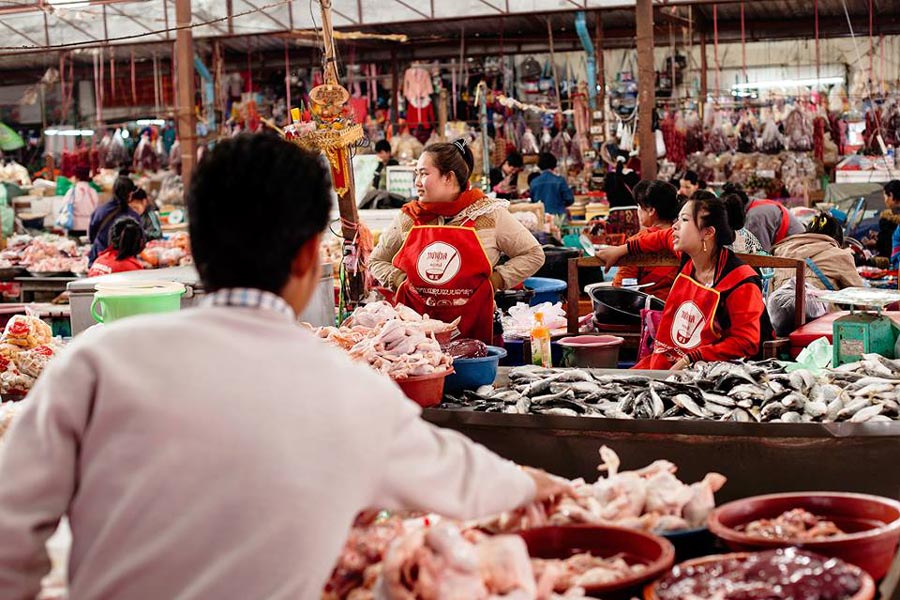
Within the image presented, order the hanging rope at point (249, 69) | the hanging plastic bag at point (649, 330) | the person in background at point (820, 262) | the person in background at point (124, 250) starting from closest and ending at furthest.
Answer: the hanging plastic bag at point (649, 330), the person in background at point (820, 262), the person in background at point (124, 250), the hanging rope at point (249, 69)

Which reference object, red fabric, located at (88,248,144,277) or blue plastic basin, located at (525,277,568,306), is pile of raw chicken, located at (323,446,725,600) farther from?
red fabric, located at (88,248,144,277)

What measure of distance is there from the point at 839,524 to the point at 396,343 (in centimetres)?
198

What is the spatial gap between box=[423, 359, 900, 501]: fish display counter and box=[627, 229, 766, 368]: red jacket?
527 mm

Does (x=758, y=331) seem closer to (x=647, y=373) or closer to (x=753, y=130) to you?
(x=647, y=373)

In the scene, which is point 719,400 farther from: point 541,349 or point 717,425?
point 541,349

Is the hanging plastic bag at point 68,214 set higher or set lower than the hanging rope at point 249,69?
lower

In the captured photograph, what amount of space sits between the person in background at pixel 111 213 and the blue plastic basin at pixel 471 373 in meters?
6.44

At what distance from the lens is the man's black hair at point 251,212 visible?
193 centimetres

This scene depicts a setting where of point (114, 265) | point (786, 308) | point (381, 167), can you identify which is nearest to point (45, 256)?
point (114, 265)

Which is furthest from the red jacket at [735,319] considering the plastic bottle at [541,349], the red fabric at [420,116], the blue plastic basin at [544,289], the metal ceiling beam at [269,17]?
the red fabric at [420,116]

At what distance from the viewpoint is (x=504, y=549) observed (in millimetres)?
2244

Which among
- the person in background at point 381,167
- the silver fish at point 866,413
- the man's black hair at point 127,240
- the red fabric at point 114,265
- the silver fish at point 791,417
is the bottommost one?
the silver fish at point 791,417

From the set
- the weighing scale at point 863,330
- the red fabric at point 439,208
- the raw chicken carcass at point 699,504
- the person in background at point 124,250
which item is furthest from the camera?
the person in background at point 124,250

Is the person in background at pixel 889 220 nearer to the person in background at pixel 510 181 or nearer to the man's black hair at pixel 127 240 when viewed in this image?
the person in background at pixel 510 181
